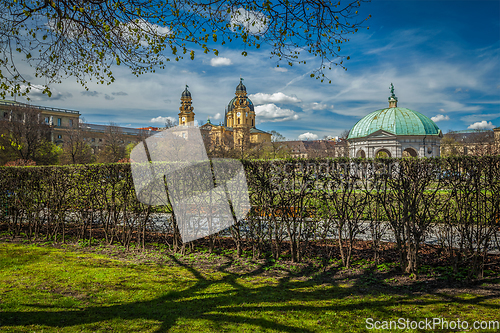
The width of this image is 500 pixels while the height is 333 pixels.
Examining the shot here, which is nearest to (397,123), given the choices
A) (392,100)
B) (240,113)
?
(392,100)

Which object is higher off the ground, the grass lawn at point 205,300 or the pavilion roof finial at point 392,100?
the pavilion roof finial at point 392,100

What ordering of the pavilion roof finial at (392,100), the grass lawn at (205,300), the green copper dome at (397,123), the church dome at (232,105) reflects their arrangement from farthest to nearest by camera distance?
the church dome at (232,105)
the pavilion roof finial at (392,100)
the green copper dome at (397,123)
the grass lawn at (205,300)

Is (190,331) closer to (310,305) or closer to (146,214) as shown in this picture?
(310,305)

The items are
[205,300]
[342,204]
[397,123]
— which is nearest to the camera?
[205,300]

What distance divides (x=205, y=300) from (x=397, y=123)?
121ft

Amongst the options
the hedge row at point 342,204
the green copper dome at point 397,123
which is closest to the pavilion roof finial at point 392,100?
the green copper dome at point 397,123

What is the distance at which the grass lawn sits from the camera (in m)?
3.67

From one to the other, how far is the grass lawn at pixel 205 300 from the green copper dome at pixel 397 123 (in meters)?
33.8

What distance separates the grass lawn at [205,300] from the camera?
3.67 m

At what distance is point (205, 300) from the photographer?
4414mm

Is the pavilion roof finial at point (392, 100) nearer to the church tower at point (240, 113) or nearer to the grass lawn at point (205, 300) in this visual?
the grass lawn at point (205, 300)

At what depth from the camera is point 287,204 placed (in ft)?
20.1

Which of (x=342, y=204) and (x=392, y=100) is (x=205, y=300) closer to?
(x=342, y=204)

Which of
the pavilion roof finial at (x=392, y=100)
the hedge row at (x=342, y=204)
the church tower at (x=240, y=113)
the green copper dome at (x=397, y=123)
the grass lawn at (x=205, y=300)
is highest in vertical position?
the church tower at (x=240, y=113)
